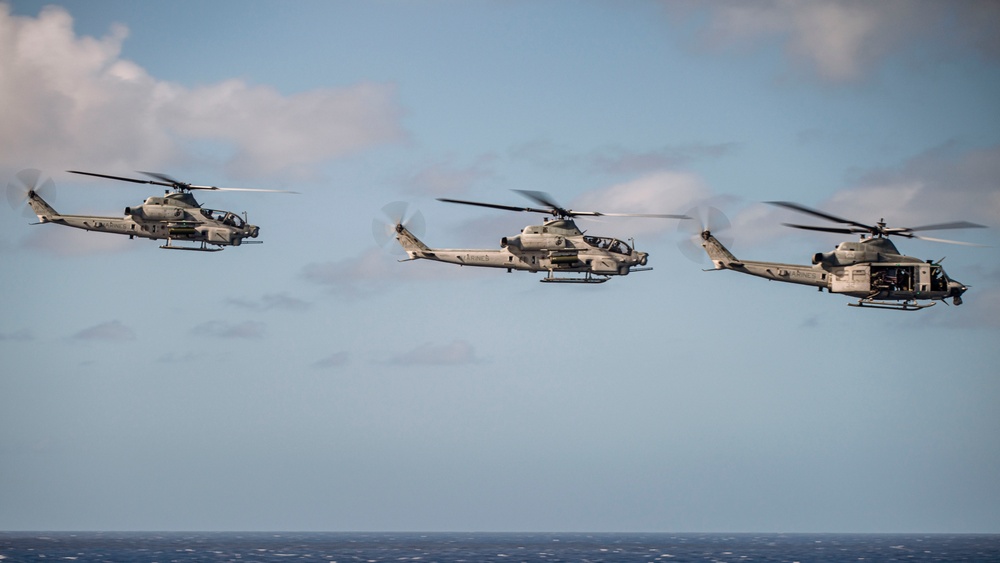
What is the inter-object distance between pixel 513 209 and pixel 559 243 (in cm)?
361

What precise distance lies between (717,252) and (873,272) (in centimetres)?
1020

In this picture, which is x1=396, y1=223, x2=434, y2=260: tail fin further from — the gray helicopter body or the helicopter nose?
the helicopter nose

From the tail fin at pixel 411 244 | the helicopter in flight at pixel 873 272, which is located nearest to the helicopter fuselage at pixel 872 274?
the helicopter in flight at pixel 873 272

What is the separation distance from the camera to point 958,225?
68.8m

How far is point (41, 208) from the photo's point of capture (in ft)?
275

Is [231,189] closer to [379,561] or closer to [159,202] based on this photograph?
[159,202]

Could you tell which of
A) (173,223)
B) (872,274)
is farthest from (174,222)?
(872,274)

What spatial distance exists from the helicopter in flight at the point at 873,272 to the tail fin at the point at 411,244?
21.4m

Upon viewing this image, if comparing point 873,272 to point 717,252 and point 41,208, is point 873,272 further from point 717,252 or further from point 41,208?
point 41,208

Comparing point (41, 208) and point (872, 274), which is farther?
point (41, 208)

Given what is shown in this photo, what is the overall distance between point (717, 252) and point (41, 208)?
4555 cm

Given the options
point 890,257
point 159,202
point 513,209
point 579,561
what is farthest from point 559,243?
point 579,561

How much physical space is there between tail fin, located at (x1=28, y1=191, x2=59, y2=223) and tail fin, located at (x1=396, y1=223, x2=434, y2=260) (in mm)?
22694

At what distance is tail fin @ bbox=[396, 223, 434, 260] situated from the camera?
269ft
